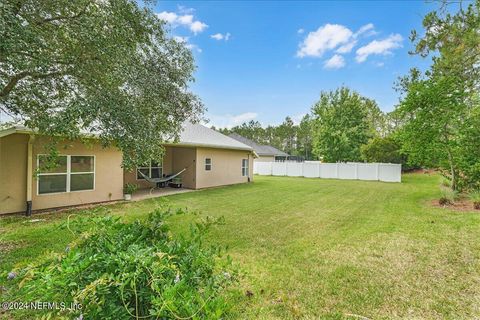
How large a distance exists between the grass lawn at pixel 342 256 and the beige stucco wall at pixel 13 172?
2.43ft

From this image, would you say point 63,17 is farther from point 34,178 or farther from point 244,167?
point 244,167

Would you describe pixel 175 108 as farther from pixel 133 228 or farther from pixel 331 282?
pixel 331 282

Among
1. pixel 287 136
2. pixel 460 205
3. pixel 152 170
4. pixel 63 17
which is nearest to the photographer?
pixel 63 17

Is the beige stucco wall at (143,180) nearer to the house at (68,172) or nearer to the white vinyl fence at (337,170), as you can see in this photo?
the house at (68,172)

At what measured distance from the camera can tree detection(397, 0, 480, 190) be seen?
8.12 m

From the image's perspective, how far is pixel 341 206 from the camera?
8.73 meters

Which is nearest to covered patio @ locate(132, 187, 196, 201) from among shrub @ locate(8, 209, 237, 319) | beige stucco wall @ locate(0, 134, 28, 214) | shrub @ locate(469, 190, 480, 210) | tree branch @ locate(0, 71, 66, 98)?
beige stucco wall @ locate(0, 134, 28, 214)

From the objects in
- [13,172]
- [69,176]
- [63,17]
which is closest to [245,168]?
[69,176]

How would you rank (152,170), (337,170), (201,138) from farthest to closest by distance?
(337,170), (201,138), (152,170)

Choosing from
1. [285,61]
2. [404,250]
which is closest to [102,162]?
[404,250]

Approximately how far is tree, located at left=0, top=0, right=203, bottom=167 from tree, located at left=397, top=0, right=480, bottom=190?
8.48 metres

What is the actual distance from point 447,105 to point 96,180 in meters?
12.3

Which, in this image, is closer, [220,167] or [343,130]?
[220,167]

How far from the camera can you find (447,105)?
8844mm
